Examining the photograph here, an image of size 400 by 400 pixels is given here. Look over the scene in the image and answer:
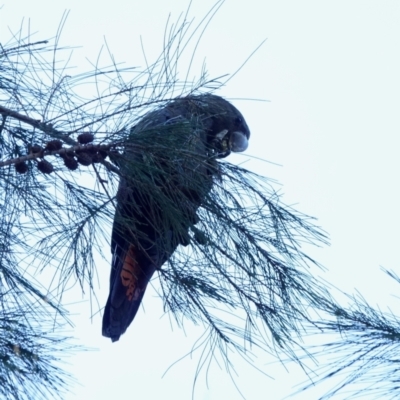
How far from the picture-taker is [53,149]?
1756mm

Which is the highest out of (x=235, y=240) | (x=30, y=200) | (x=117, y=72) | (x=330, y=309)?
(x=117, y=72)

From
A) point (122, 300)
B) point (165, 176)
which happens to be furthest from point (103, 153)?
point (122, 300)

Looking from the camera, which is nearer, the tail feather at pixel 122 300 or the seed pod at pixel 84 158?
the seed pod at pixel 84 158

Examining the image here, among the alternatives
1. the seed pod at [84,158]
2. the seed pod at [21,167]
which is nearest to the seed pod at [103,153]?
the seed pod at [84,158]

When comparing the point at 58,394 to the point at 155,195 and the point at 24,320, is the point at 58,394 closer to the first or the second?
the point at 24,320

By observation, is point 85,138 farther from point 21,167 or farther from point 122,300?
point 122,300

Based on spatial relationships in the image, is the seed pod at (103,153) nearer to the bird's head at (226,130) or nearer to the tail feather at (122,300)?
the bird's head at (226,130)

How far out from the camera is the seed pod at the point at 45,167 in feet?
5.77

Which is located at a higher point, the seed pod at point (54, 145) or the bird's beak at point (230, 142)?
the bird's beak at point (230, 142)

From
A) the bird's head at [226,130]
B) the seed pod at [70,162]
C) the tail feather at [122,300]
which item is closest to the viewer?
the seed pod at [70,162]

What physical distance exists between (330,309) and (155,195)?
467mm

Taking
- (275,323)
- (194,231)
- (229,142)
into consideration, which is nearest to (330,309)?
(275,323)

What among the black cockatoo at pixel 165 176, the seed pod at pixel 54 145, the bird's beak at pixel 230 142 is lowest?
the black cockatoo at pixel 165 176

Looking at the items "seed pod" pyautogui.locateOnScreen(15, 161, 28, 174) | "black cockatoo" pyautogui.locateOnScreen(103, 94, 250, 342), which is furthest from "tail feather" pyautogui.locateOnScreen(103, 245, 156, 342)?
"seed pod" pyautogui.locateOnScreen(15, 161, 28, 174)
